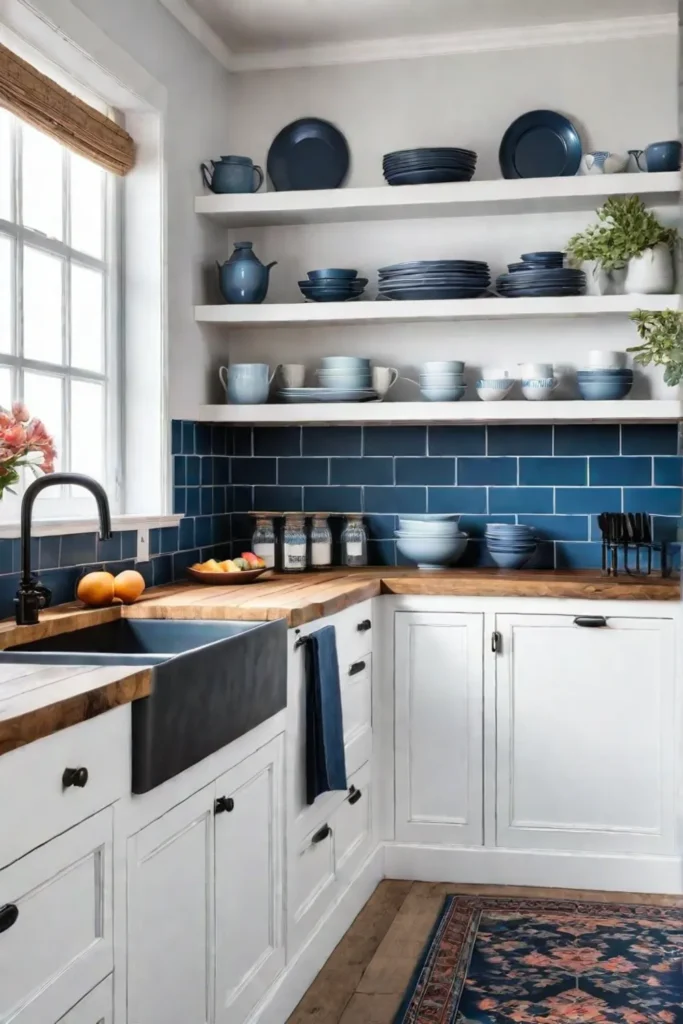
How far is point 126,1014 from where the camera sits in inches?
74.4

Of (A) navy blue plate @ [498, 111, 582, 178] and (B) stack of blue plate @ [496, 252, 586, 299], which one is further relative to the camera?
(A) navy blue plate @ [498, 111, 582, 178]

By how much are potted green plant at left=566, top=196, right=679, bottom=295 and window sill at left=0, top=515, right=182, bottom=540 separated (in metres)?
1.65

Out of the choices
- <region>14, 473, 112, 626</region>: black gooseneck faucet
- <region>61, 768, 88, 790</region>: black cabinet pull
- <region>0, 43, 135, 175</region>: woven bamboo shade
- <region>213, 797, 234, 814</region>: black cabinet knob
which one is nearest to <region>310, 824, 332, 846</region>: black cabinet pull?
<region>213, 797, 234, 814</region>: black cabinet knob

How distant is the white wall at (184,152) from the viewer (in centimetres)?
361

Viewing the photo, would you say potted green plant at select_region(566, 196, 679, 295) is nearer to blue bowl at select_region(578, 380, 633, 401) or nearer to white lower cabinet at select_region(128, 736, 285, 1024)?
blue bowl at select_region(578, 380, 633, 401)

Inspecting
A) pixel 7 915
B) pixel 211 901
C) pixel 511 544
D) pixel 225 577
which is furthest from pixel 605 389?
pixel 7 915

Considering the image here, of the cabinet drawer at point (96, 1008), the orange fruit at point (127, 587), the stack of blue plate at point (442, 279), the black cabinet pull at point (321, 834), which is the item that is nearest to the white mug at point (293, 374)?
the stack of blue plate at point (442, 279)

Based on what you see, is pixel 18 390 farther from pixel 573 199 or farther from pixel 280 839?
pixel 573 199

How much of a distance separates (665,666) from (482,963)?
3.53 feet

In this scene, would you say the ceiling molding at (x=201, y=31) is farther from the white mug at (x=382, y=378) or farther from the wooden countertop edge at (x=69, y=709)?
the wooden countertop edge at (x=69, y=709)

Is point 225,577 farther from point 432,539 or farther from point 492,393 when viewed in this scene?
Answer: point 492,393

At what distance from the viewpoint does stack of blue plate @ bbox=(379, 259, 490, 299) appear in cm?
391

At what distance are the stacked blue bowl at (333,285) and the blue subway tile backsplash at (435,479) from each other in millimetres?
524

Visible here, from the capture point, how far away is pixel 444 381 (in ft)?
13.0
